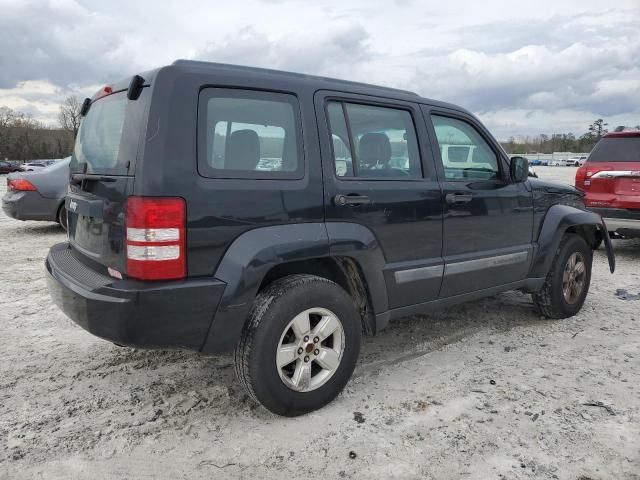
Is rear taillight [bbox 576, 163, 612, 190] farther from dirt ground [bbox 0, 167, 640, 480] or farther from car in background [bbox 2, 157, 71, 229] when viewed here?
car in background [bbox 2, 157, 71, 229]

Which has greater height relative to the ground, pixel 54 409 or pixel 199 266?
pixel 199 266

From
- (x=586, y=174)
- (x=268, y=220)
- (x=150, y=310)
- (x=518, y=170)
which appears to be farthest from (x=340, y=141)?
(x=586, y=174)

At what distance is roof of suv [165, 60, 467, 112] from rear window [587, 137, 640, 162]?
14.9 feet

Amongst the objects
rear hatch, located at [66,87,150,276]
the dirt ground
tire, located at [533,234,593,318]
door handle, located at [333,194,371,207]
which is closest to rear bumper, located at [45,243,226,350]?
rear hatch, located at [66,87,150,276]

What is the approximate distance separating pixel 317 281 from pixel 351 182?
646mm

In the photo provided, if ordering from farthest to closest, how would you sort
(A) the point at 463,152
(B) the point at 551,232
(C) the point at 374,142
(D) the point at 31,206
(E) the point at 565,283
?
(D) the point at 31,206
(E) the point at 565,283
(B) the point at 551,232
(A) the point at 463,152
(C) the point at 374,142

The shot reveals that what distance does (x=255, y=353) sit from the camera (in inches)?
108

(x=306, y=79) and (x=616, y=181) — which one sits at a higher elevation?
(x=306, y=79)

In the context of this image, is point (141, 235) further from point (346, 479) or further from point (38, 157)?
point (38, 157)

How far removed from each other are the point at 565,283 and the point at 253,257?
10.9 feet

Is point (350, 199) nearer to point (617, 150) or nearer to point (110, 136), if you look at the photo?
point (110, 136)

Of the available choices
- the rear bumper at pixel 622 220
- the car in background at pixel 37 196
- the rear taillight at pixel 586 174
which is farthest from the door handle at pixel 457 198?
the car in background at pixel 37 196

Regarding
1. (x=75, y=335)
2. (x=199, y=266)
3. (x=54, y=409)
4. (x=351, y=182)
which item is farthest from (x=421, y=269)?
(x=75, y=335)

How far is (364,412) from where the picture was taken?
304 cm
